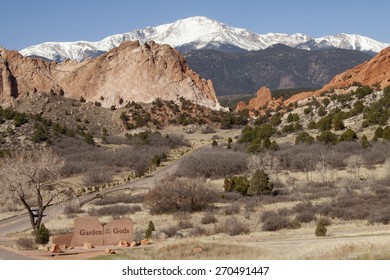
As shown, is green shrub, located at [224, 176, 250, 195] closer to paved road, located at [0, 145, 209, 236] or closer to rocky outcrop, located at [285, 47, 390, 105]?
paved road, located at [0, 145, 209, 236]

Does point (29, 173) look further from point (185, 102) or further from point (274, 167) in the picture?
point (185, 102)

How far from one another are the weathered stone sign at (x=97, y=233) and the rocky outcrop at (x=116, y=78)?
83781 mm

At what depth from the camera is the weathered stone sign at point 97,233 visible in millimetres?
21859

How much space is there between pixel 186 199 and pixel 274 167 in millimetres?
14359

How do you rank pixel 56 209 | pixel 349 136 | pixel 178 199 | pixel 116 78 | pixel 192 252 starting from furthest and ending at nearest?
pixel 116 78
pixel 349 136
pixel 56 209
pixel 178 199
pixel 192 252

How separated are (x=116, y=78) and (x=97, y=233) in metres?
88.9

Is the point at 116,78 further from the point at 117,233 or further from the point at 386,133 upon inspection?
the point at 117,233

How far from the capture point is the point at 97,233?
21953 mm

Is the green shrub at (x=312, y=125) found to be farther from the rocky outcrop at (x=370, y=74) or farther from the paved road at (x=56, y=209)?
the rocky outcrop at (x=370, y=74)

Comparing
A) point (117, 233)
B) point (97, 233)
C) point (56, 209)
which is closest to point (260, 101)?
point (56, 209)

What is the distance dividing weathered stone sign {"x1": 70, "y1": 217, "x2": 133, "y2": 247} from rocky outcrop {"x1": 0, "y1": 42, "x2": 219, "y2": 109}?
275 ft

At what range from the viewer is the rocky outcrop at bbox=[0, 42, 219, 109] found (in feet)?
351

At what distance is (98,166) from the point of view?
197 feet
